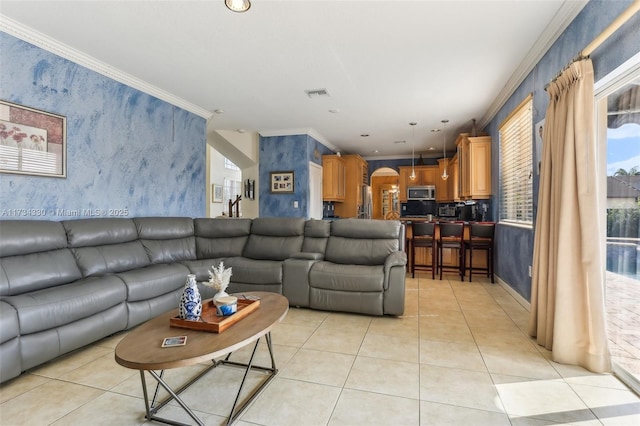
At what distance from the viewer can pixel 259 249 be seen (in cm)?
409

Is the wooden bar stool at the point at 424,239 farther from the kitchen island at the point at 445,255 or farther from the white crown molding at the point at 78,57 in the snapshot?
the white crown molding at the point at 78,57

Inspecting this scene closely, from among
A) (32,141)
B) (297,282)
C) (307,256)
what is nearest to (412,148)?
(307,256)

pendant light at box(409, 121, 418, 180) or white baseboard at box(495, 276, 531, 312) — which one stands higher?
pendant light at box(409, 121, 418, 180)

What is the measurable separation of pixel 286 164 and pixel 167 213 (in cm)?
263

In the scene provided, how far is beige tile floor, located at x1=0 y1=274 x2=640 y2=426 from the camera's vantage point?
169 cm

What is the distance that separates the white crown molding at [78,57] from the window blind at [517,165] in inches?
172

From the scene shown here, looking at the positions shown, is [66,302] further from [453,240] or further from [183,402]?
[453,240]

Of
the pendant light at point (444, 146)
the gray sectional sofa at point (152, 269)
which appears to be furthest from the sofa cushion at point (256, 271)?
the pendant light at point (444, 146)

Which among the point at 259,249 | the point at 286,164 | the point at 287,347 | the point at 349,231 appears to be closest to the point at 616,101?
the point at 349,231

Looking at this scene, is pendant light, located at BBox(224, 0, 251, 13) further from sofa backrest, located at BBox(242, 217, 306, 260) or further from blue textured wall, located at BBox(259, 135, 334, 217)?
blue textured wall, located at BBox(259, 135, 334, 217)

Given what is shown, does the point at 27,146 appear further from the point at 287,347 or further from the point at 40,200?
the point at 287,347

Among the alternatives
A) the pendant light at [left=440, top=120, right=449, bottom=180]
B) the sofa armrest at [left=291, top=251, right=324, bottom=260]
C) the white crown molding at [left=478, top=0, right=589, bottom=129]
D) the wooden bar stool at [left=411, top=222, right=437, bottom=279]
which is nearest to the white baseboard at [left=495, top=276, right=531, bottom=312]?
the wooden bar stool at [left=411, top=222, right=437, bottom=279]

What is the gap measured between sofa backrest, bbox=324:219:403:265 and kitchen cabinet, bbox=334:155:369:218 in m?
4.06

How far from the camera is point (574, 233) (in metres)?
2.16
